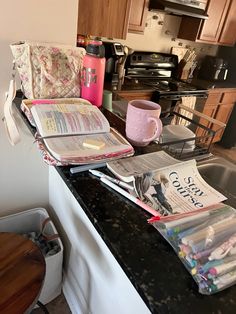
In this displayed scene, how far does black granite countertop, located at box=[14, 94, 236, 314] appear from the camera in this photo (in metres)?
0.40

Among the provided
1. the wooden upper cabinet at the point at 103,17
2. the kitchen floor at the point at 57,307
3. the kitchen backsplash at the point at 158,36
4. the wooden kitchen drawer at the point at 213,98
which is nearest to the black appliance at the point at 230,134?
the wooden kitchen drawer at the point at 213,98

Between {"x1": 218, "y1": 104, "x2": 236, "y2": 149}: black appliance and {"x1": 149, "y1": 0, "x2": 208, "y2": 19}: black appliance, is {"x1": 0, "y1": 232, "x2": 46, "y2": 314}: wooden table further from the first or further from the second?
{"x1": 218, "y1": 104, "x2": 236, "y2": 149}: black appliance

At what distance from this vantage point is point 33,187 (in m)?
1.29

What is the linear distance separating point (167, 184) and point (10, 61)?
2.61 ft

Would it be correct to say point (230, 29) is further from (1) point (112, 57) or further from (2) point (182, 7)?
(1) point (112, 57)

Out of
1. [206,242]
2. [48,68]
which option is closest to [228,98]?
[48,68]

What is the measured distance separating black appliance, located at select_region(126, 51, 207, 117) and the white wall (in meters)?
1.54

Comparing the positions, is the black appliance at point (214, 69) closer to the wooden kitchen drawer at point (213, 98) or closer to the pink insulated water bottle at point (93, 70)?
the wooden kitchen drawer at point (213, 98)

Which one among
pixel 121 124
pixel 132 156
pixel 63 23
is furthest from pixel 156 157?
pixel 63 23

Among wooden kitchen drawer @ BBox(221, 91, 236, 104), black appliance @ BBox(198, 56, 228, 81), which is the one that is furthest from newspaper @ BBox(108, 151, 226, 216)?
black appliance @ BBox(198, 56, 228, 81)

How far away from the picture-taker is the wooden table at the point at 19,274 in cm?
71

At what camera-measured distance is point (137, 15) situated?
2264mm

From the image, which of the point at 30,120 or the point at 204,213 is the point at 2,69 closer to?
the point at 30,120

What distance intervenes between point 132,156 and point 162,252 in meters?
0.34
